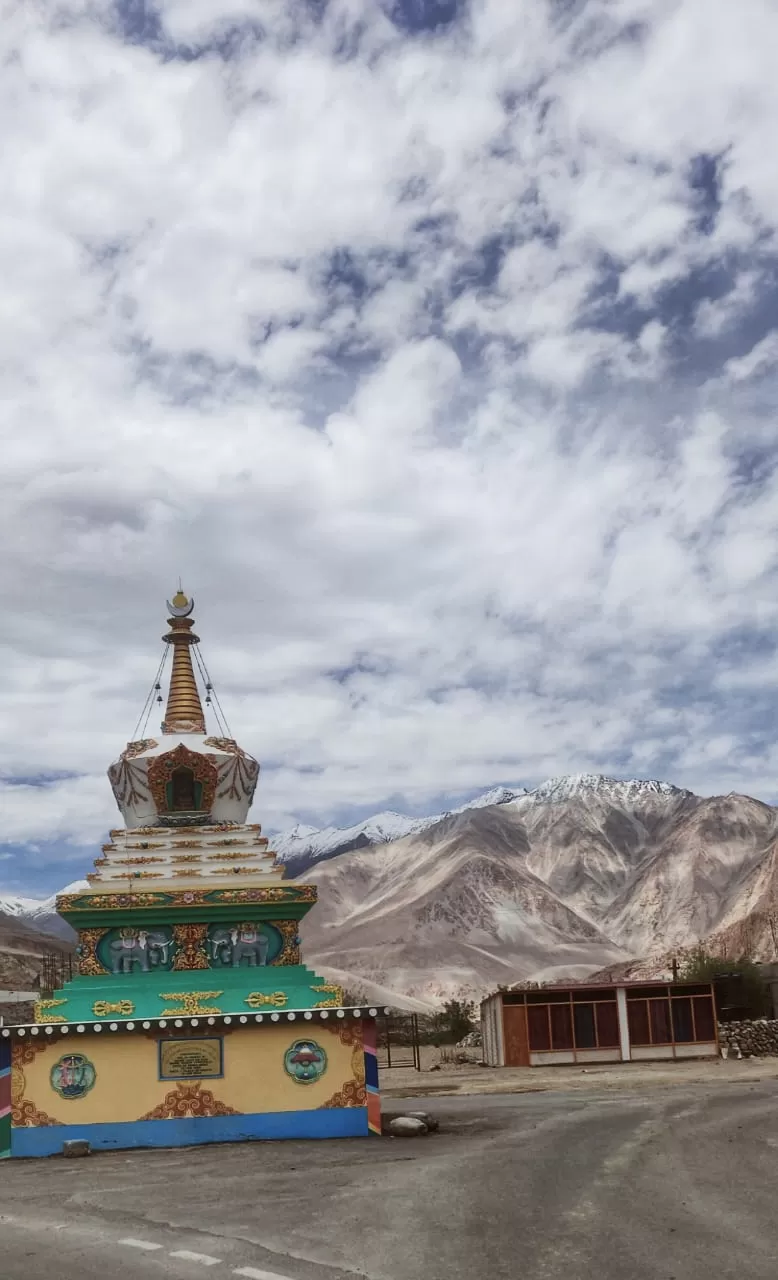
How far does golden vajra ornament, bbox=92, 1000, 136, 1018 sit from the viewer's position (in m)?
19.3

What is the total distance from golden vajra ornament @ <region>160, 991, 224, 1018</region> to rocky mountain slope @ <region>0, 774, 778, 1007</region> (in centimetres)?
7657

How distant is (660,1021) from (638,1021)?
2.65 feet

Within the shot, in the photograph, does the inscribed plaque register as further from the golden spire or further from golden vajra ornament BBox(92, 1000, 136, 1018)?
the golden spire

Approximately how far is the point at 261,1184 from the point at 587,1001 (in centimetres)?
2830

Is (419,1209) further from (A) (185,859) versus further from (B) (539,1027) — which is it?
(B) (539,1027)

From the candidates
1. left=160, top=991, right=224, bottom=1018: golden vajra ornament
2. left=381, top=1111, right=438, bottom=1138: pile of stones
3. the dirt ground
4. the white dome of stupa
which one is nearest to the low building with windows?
the dirt ground

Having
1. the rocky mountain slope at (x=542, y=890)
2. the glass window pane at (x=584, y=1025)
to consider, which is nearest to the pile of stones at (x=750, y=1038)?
the glass window pane at (x=584, y=1025)

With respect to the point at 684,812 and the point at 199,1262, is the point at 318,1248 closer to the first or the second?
the point at 199,1262

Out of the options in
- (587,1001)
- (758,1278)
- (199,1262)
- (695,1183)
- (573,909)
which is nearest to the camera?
(758,1278)

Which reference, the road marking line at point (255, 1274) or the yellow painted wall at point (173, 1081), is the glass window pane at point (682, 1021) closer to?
the yellow painted wall at point (173, 1081)

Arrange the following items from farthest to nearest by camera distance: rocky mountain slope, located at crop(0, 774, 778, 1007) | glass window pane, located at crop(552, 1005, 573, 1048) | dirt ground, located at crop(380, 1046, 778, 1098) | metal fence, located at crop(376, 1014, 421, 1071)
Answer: rocky mountain slope, located at crop(0, 774, 778, 1007) → metal fence, located at crop(376, 1014, 421, 1071) → glass window pane, located at crop(552, 1005, 573, 1048) → dirt ground, located at crop(380, 1046, 778, 1098)

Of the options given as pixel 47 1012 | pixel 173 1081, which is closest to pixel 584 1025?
pixel 173 1081

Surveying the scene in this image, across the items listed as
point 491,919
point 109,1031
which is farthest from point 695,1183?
point 491,919

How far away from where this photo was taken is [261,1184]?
13.9 m
